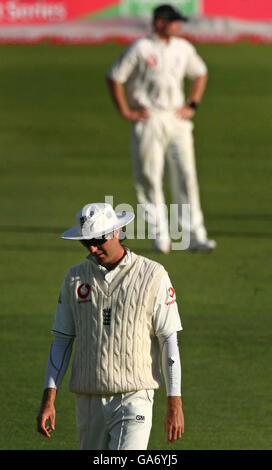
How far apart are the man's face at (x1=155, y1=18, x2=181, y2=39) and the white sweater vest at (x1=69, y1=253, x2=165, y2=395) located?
8.32 meters

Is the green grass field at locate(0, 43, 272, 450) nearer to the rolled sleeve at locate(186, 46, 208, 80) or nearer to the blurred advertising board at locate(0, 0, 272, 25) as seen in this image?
the blurred advertising board at locate(0, 0, 272, 25)

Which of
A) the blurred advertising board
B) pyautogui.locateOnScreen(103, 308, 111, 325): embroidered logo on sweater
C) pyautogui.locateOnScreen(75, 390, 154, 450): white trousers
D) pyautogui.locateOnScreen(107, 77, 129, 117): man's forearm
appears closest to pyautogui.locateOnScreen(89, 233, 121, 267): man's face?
pyautogui.locateOnScreen(103, 308, 111, 325): embroidered logo on sweater

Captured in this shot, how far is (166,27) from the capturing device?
1482cm

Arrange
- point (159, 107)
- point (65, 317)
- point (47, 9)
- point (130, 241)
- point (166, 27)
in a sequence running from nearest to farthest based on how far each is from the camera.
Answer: point (65, 317) < point (166, 27) < point (159, 107) < point (130, 241) < point (47, 9)

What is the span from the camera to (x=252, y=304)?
1342 centimetres

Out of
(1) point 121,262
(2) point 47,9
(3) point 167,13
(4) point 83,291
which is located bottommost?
(4) point 83,291

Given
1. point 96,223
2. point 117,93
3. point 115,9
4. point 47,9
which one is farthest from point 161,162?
point 47,9

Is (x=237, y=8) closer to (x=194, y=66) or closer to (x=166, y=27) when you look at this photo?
(x=194, y=66)

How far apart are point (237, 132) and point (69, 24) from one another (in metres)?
12.2

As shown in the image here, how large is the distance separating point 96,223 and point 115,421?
3.66 ft

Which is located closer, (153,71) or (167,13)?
(167,13)

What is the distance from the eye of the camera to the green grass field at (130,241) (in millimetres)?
10156

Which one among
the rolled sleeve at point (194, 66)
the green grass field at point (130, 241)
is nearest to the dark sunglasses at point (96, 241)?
the green grass field at point (130, 241)

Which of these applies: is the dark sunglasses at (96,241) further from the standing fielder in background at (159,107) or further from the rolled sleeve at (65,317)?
the standing fielder in background at (159,107)
